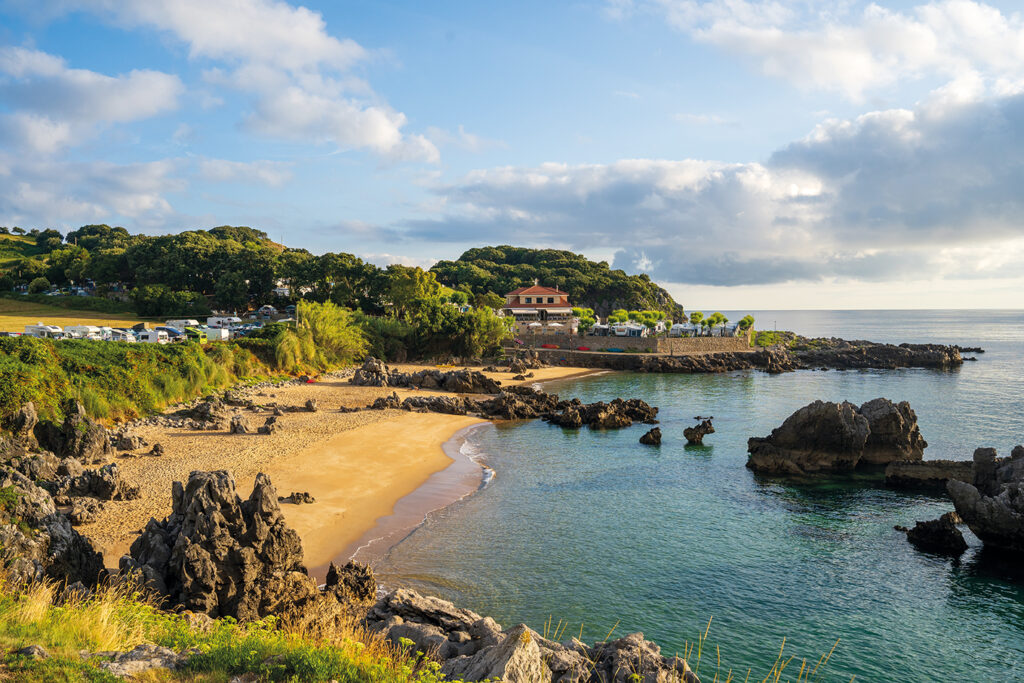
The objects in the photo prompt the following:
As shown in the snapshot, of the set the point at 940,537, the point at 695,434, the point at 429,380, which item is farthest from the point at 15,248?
the point at 940,537

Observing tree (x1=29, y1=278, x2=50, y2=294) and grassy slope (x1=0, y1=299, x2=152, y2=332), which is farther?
tree (x1=29, y1=278, x2=50, y2=294)

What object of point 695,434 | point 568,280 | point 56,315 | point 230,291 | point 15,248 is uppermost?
point 15,248

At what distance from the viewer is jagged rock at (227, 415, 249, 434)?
33.1 metres

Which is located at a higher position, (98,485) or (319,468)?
(98,485)

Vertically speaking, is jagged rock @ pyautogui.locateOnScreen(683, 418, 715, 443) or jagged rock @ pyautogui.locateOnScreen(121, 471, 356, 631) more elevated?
jagged rock @ pyautogui.locateOnScreen(121, 471, 356, 631)

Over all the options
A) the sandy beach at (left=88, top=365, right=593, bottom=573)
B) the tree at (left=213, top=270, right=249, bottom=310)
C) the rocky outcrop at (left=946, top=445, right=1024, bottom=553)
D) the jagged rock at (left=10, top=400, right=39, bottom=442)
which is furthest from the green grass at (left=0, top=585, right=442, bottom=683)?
the tree at (left=213, top=270, right=249, bottom=310)

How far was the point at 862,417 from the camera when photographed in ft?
106

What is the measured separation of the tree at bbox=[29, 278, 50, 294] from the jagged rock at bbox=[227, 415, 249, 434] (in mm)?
80943

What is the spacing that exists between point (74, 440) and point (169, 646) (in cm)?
2080

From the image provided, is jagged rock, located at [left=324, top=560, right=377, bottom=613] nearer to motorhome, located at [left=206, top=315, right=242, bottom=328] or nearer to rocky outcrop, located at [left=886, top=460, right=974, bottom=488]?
rocky outcrop, located at [left=886, top=460, right=974, bottom=488]

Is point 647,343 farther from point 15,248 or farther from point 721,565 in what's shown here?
point 15,248

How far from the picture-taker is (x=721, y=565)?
65.7 ft

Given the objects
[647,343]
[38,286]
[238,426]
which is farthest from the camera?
[38,286]

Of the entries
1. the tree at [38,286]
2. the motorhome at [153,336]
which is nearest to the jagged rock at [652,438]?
the motorhome at [153,336]
